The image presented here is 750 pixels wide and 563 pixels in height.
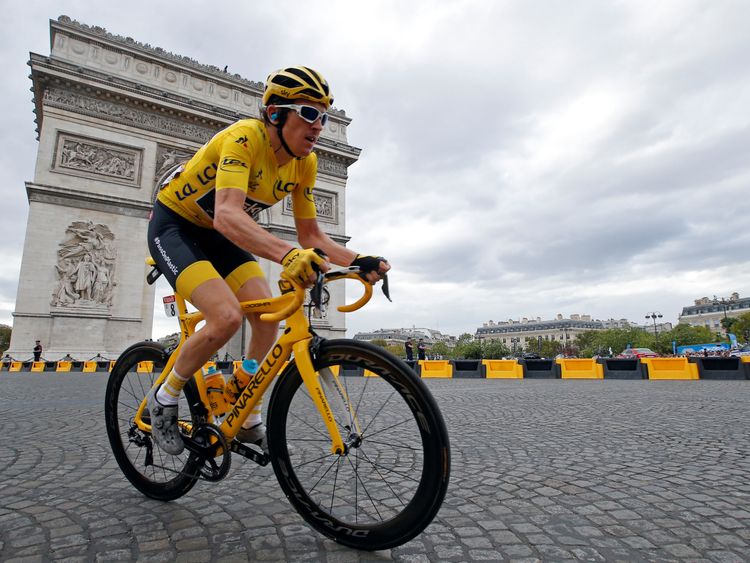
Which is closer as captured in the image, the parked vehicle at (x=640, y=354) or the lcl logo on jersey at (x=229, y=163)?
the lcl logo on jersey at (x=229, y=163)

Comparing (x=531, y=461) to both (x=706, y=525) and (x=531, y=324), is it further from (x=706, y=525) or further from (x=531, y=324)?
(x=531, y=324)

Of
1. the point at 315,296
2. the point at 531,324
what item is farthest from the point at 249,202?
the point at 531,324

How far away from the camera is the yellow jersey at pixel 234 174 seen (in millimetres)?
2117

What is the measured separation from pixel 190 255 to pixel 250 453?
3.27ft

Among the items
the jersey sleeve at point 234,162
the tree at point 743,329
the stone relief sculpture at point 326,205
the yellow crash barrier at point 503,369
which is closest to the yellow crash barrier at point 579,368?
the yellow crash barrier at point 503,369

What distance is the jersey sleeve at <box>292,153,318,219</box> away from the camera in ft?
8.65

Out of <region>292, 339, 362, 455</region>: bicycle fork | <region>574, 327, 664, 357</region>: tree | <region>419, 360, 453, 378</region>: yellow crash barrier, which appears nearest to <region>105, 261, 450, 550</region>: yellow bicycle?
<region>292, 339, 362, 455</region>: bicycle fork

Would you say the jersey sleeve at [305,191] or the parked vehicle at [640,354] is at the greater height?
the jersey sleeve at [305,191]

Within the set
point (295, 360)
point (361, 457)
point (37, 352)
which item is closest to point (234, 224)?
point (295, 360)

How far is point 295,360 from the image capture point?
6.14 feet

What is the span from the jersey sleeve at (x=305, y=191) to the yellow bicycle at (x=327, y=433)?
2.71 ft

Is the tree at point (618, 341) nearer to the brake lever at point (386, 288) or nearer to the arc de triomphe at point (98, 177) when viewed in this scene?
the arc de triomphe at point (98, 177)

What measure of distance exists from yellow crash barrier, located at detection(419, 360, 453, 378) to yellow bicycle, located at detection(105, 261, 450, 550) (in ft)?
45.9

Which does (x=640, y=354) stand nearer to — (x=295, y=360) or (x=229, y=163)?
(x=295, y=360)
